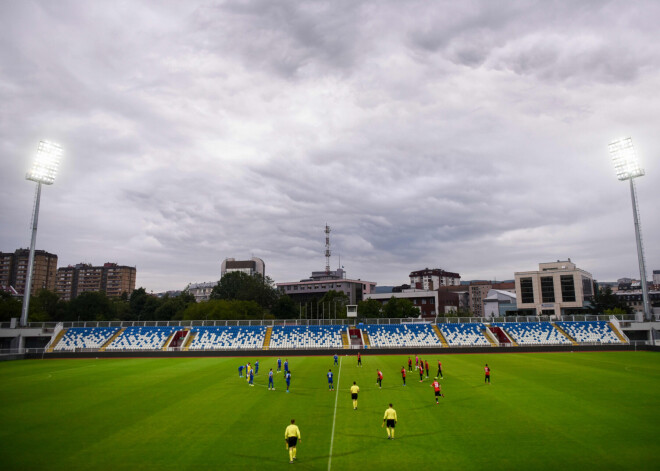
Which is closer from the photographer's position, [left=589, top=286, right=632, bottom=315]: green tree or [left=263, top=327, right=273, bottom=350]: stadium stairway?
[left=263, top=327, right=273, bottom=350]: stadium stairway

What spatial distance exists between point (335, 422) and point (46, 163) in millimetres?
64261

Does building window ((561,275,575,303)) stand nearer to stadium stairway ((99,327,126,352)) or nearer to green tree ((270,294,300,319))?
green tree ((270,294,300,319))

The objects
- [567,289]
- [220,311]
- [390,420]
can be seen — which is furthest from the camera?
[567,289]

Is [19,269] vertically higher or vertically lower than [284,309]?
higher

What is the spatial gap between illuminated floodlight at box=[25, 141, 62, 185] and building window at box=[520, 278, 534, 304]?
348 ft

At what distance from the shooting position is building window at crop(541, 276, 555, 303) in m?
107

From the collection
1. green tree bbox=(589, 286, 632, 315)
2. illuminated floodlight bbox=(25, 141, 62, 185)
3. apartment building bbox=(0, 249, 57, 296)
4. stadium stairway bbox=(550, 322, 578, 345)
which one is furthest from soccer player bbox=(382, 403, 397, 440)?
apartment building bbox=(0, 249, 57, 296)

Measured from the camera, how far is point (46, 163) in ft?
210

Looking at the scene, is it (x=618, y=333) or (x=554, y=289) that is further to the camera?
(x=554, y=289)

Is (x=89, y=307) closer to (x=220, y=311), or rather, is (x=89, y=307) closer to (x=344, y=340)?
(x=220, y=311)

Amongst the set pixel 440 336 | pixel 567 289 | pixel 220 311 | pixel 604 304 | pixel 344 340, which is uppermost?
pixel 567 289

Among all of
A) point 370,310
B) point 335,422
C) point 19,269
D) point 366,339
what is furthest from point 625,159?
point 19,269

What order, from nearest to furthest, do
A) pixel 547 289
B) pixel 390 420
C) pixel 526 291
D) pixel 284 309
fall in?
pixel 390 420 → pixel 547 289 → pixel 526 291 → pixel 284 309

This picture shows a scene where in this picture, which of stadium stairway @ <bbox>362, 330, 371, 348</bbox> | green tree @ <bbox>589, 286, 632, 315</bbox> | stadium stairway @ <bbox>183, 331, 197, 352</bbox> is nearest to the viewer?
stadium stairway @ <bbox>183, 331, 197, 352</bbox>
